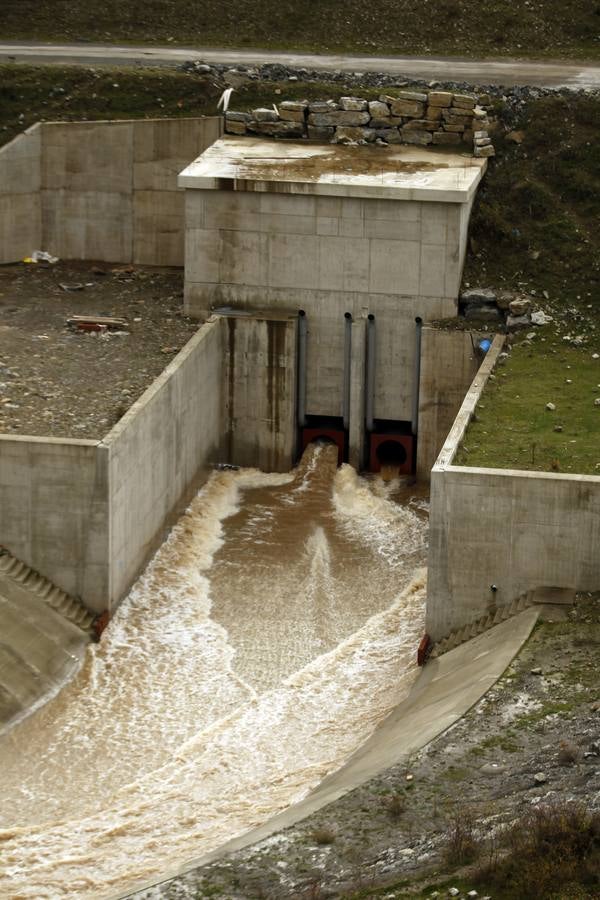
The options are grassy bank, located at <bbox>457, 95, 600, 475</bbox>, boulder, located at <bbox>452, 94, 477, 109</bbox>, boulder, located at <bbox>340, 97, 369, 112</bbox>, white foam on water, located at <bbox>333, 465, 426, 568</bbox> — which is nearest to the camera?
grassy bank, located at <bbox>457, 95, 600, 475</bbox>

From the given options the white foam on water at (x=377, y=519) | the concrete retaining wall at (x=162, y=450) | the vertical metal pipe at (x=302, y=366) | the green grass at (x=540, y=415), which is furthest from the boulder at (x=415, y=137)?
the white foam on water at (x=377, y=519)

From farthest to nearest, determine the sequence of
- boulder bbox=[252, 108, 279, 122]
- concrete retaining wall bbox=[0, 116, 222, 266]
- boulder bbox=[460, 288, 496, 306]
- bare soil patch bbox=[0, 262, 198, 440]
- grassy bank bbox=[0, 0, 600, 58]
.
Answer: grassy bank bbox=[0, 0, 600, 58], concrete retaining wall bbox=[0, 116, 222, 266], boulder bbox=[252, 108, 279, 122], boulder bbox=[460, 288, 496, 306], bare soil patch bbox=[0, 262, 198, 440]

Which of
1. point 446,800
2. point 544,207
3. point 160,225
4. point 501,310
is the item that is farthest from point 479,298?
point 446,800

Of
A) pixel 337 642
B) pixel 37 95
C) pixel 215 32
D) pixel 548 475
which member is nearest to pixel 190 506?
pixel 337 642

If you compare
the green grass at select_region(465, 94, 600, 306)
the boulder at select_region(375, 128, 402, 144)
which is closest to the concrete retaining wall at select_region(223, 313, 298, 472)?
the green grass at select_region(465, 94, 600, 306)

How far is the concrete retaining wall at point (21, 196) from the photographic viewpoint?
36.1 m

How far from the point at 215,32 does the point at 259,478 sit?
14.5 m

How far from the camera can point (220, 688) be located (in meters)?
25.2

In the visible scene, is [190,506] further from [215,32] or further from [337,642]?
[215,32]

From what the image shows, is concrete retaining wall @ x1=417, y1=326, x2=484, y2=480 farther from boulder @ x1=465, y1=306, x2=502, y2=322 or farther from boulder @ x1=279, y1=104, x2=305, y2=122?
boulder @ x1=279, y1=104, x2=305, y2=122

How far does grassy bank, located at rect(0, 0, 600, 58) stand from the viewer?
42438 mm

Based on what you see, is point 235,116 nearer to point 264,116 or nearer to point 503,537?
point 264,116

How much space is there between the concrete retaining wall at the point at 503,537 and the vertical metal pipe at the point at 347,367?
816cm

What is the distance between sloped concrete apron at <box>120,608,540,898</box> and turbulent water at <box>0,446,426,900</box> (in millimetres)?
512
